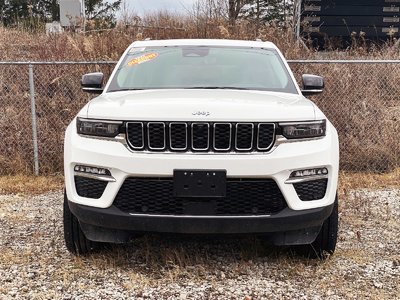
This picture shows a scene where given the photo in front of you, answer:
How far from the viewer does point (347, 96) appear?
736 centimetres

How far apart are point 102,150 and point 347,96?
206 inches

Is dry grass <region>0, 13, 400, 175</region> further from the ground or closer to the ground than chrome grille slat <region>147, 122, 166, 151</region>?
closer to the ground

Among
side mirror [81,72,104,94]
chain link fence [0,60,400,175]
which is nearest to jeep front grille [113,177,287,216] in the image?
side mirror [81,72,104,94]

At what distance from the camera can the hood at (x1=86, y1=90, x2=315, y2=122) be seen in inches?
122

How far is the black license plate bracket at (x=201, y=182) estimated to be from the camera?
3027mm

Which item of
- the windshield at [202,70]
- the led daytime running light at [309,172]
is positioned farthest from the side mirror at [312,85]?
the led daytime running light at [309,172]

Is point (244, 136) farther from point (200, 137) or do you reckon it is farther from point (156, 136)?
point (156, 136)

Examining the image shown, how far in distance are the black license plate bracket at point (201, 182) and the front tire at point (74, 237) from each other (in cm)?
103

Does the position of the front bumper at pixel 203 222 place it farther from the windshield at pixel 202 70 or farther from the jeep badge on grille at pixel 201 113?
the windshield at pixel 202 70

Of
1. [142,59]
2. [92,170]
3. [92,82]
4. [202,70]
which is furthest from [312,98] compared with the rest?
[92,170]

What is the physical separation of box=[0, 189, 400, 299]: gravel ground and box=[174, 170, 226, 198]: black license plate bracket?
70 centimetres

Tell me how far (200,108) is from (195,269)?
124 centimetres

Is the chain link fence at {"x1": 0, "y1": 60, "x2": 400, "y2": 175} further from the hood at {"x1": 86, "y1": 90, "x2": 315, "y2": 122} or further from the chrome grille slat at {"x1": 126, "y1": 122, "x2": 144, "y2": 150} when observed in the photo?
the chrome grille slat at {"x1": 126, "y1": 122, "x2": 144, "y2": 150}

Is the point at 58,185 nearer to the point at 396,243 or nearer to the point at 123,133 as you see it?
the point at 123,133
